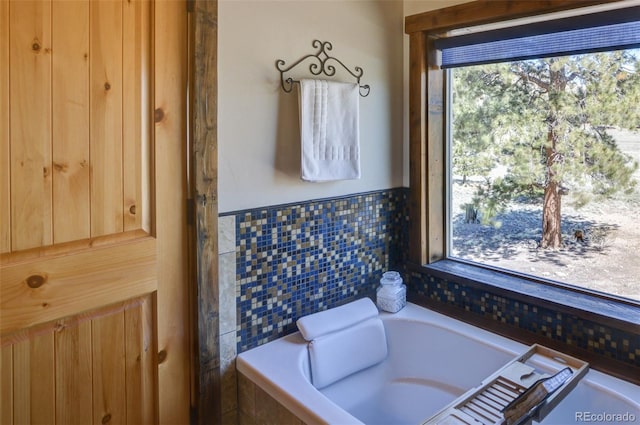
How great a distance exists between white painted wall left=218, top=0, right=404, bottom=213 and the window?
168mm

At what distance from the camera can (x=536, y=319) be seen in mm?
1857

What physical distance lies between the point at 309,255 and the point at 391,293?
1.64 ft

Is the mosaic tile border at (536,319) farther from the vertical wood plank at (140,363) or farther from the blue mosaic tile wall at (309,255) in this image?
the vertical wood plank at (140,363)

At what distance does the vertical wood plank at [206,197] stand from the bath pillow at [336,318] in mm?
381

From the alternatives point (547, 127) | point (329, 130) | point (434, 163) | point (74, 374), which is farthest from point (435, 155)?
point (74, 374)

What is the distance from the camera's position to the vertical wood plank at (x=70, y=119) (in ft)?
4.07

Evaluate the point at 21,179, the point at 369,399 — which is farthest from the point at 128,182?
the point at 369,399

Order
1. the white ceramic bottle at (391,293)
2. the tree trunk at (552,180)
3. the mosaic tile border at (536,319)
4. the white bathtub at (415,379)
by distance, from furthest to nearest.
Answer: the white ceramic bottle at (391,293) → the tree trunk at (552,180) → the mosaic tile border at (536,319) → the white bathtub at (415,379)

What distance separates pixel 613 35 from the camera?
1657 millimetres

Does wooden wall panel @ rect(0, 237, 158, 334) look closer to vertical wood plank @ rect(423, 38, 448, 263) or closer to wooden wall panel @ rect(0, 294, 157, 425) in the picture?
wooden wall panel @ rect(0, 294, 157, 425)

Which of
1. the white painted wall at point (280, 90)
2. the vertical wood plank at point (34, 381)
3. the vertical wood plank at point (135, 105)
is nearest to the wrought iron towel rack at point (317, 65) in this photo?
the white painted wall at point (280, 90)

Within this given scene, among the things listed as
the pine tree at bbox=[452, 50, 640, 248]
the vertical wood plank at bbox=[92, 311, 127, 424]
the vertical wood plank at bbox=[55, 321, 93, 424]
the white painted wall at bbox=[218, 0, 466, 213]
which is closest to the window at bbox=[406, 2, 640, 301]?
the pine tree at bbox=[452, 50, 640, 248]

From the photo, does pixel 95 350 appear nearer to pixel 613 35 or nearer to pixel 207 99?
pixel 207 99

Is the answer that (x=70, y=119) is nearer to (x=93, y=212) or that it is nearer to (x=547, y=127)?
(x=93, y=212)
